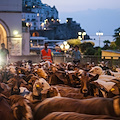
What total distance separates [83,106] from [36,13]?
466ft

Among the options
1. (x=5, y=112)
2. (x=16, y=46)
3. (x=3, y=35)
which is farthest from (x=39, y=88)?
(x=3, y=35)

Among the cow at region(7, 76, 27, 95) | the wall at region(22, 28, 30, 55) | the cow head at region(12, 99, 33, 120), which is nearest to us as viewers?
the cow head at region(12, 99, 33, 120)

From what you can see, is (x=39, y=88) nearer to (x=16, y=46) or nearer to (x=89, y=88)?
(x=89, y=88)

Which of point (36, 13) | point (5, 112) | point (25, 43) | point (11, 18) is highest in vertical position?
point (36, 13)

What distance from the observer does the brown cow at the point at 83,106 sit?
3371 mm

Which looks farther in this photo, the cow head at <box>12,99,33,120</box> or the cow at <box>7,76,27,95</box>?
the cow at <box>7,76,27,95</box>

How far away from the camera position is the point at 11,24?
2442cm

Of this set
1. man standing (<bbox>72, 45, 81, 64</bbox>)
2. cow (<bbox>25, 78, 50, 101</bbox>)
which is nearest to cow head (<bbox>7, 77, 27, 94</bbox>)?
cow (<bbox>25, 78, 50, 101</bbox>)

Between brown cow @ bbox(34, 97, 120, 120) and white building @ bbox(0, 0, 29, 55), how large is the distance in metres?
20.6

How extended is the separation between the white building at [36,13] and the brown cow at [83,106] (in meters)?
117

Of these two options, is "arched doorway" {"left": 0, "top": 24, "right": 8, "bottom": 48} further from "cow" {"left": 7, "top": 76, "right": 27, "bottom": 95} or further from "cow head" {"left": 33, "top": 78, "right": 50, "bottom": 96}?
"cow head" {"left": 33, "top": 78, "right": 50, "bottom": 96}

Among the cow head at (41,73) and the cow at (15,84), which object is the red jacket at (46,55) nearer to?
the cow head at (41,73)

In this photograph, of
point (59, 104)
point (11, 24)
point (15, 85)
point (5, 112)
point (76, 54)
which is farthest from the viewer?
point (11, 24)

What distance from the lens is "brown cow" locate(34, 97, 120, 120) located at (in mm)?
3371
